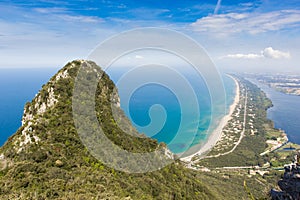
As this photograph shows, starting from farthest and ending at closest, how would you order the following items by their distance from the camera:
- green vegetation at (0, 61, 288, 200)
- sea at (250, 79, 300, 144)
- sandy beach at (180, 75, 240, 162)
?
1. sea at (250, 79, 300, 144)
2. sandy beach at (180, 75, 240, 162)
3. green vegetation at (0, 61, 288, 200)

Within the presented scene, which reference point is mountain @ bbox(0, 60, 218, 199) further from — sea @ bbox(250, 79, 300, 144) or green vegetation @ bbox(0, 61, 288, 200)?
sea @ bbox(250, 79, 300, 144)

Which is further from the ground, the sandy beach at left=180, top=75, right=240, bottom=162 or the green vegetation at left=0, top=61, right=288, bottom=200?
the green vegetation at left=0, top=61, right=288, bottom=200

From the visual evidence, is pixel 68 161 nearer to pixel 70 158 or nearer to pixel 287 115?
pixel 70 158

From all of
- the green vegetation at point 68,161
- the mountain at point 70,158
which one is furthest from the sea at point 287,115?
the green vegetation at point 68,161

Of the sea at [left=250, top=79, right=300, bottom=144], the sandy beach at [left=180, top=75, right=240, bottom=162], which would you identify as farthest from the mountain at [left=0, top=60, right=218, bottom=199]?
the sea at [left=250, top=79, right=300, bottom=144]

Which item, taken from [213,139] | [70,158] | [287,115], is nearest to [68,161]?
[70,158]

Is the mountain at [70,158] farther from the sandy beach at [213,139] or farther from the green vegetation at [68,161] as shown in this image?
the sandy beach at [213,139]

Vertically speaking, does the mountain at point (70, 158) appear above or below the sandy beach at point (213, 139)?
above
